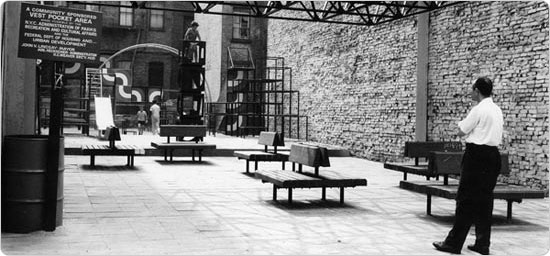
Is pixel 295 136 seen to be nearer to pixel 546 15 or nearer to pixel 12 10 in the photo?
pixel 546 15

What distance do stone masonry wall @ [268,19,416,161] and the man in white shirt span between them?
837 centimetres

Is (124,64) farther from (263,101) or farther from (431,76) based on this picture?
(431,76)

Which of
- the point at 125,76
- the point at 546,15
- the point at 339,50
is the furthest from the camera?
the point at 125,76

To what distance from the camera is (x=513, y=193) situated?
23.3ft

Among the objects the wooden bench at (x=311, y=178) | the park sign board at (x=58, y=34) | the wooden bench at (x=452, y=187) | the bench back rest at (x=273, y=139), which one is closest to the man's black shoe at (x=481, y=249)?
the wooden bench at (x=452, y=187)

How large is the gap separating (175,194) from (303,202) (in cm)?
195

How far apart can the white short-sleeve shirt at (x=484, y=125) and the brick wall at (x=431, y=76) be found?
4926 millimetres

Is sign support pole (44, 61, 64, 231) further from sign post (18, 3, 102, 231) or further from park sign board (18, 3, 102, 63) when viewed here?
park sign board (18, 3, 102, 63)

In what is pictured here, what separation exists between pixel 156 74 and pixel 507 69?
24650 mm

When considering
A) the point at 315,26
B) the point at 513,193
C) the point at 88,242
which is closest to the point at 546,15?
the point at 513,193

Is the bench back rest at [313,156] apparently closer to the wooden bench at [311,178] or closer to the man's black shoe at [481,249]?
the wooden bench at [311,178]

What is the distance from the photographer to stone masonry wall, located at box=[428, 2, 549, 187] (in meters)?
9.91

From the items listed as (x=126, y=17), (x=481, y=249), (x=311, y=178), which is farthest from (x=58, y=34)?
(x=126, y=17)

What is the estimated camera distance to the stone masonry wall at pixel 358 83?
14.4 meters
